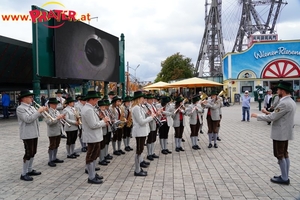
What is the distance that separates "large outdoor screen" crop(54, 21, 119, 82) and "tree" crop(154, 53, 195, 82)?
2774 cm

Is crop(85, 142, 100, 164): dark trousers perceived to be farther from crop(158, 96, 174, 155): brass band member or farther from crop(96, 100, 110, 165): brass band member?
crop(158, 96, 174, 155): brass band member

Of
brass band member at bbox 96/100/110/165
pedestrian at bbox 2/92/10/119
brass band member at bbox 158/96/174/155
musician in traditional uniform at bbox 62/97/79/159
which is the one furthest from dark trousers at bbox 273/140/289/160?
pedestrian at bbox 2/92/10/119

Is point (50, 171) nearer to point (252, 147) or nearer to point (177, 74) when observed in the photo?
point (252, 147)

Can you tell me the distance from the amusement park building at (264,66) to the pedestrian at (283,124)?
27489mm

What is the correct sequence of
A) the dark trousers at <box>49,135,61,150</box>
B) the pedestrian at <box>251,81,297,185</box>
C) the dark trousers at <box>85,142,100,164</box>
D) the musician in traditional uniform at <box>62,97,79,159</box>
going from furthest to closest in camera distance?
the musician in traditional uniform at <box>62,97,79,159</box> → the dark trousers at <box>49,135,61,150</box> → the dark trousers at <box>85,142,100,164</box> → the pedestrian at <box>251,81,297,185</box>

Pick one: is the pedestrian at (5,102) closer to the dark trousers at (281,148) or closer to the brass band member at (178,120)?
the brass band member at (178,120)

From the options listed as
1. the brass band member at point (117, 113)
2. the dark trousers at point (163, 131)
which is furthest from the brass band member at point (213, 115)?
the brass band member at point (117, 113)

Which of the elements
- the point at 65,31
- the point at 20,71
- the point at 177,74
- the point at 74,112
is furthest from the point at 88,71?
the point at 177,74

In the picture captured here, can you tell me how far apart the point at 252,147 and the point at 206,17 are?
55539 mm

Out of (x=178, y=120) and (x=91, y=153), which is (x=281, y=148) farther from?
(x=91, y=153)

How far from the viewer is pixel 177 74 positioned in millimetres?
48812

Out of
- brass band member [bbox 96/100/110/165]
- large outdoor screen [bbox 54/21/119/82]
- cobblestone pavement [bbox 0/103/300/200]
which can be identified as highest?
large outdoor screen [bbox 54/21/119/82]

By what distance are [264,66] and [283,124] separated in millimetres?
29202

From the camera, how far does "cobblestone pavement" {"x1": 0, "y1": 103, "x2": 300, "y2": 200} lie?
4715 mm
